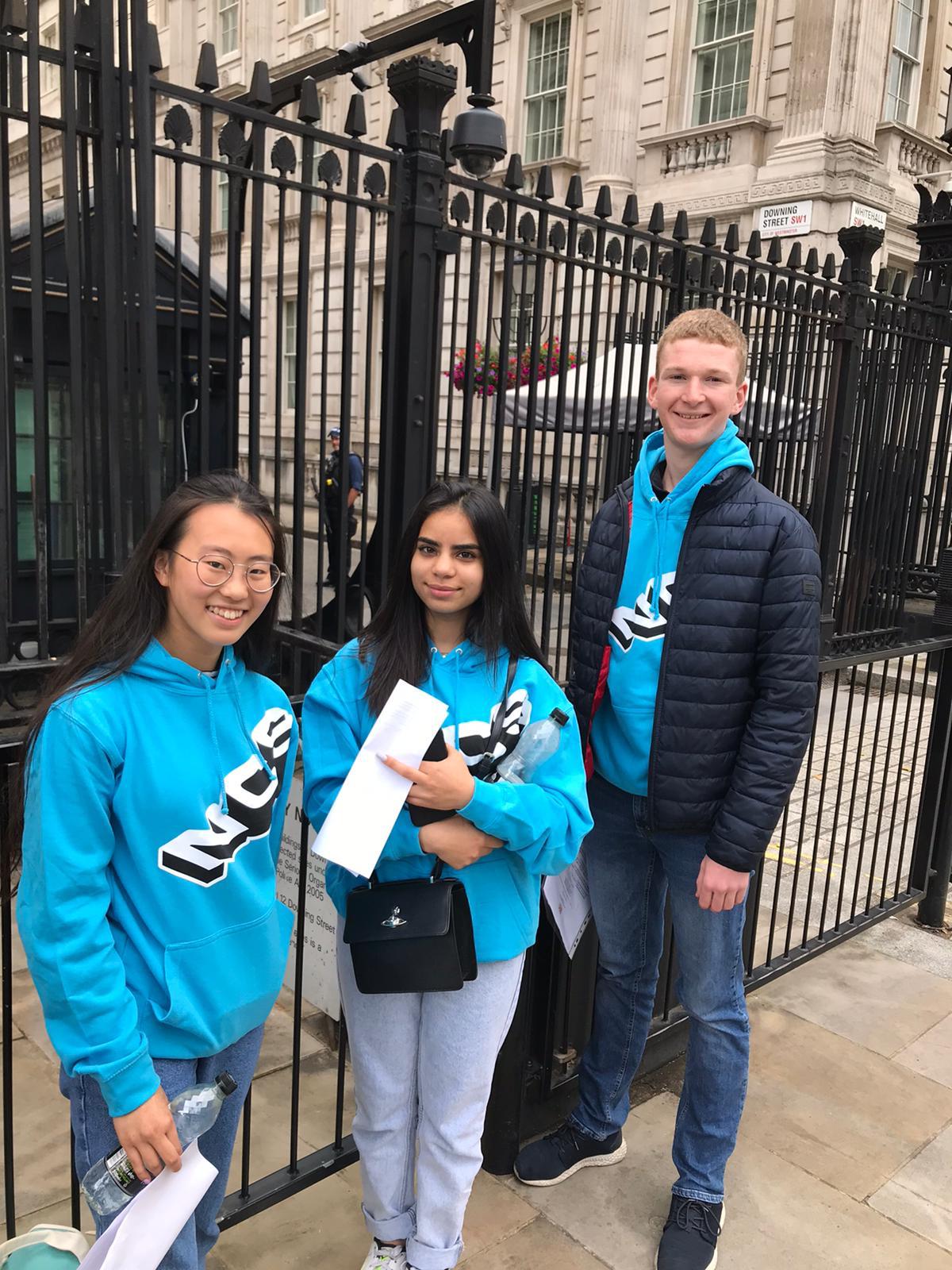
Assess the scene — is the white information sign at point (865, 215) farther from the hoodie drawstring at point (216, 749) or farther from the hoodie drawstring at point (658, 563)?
the hoodie drawstring at point (216, 749)

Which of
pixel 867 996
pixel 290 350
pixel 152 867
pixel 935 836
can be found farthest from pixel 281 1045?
pixel 290 350

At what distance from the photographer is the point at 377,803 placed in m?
1.93

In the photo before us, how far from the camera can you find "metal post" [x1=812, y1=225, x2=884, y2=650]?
401cm

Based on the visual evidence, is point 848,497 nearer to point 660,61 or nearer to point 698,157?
point 698,157

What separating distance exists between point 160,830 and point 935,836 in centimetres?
443

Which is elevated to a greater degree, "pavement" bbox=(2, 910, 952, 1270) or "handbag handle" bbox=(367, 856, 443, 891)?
"handbag handle" bbox=(367, 856, 443, 891)

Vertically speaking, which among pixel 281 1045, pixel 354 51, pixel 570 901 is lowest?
pixel 281 1045

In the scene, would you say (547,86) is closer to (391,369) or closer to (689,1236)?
(391,369)

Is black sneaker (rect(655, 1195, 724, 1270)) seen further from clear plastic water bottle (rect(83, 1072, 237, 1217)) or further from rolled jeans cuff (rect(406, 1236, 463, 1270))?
clear plastic water bottle (rect(83, 1072, 237, 1217))

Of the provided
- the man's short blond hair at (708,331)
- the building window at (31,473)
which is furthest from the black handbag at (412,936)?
the building window at (31,473)

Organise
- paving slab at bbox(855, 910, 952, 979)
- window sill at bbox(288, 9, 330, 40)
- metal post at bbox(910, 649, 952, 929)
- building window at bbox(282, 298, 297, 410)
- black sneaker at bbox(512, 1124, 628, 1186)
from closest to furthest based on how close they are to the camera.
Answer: black sneaker at bbox(512, 1124, 628, 1186) < paving slab at bbox(855, 910, 952, 979) < metal post at bbox(910, 649, 952, 929) < building window at bbox(282, 298, 297, 410) < window sill at bbox(288, 9, 330, 40)

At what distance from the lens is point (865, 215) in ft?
42.4

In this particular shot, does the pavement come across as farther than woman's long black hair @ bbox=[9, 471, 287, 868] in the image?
Yes

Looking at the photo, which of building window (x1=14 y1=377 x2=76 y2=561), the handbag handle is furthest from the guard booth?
the handbag handle
